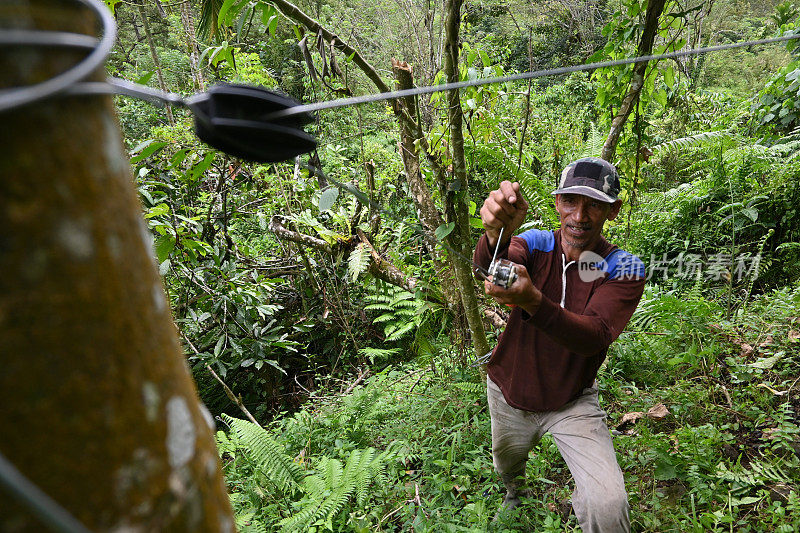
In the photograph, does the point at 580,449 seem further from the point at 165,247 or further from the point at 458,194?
the point at 165,247

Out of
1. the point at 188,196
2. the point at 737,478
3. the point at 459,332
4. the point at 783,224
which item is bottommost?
the point at 737,478

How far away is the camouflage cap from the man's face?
0.05m

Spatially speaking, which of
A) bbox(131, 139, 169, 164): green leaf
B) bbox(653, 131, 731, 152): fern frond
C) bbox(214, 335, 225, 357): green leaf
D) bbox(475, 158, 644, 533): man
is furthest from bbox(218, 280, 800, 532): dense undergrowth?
bbox(131, 139, 169, 164): green leaf

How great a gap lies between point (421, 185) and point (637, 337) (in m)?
2.49

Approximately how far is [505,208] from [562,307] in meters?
0.55

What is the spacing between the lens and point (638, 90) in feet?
10.8

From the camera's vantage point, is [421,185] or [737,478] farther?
[421,185]

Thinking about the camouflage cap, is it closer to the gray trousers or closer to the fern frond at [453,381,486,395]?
the gray trousers

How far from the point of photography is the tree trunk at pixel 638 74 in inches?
118

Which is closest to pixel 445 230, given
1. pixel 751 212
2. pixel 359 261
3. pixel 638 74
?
pixel 638 74

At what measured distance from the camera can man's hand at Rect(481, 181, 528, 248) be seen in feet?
6.97

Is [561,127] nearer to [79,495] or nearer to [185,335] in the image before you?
[185,335]

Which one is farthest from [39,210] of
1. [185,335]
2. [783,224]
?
[783,224]

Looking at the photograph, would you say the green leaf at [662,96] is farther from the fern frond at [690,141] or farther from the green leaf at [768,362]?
the green leaf at [768,362]
